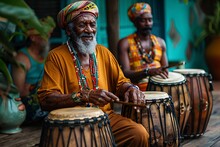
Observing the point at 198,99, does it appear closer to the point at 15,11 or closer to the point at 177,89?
the point at 177,89

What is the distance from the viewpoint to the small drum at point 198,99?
5273mm

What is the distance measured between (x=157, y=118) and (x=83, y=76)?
0.74m

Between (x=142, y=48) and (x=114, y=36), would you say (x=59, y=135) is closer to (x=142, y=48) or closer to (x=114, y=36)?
(x=142, y=48)

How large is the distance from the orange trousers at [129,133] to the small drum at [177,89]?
1070 millimetres

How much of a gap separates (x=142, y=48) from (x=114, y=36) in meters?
0.63

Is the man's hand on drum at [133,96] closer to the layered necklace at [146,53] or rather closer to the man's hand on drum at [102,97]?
the man's hand on drum at [102,97]

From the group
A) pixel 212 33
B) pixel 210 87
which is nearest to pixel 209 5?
pixel 212 33

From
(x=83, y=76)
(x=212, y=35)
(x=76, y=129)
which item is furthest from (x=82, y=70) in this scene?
(x=212, y=35)

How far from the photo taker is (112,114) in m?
4.07

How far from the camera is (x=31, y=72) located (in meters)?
6.16

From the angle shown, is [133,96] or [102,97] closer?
[102,97]

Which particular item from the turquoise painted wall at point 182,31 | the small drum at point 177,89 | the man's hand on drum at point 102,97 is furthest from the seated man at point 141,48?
the turquoise painted wall at point 182,31

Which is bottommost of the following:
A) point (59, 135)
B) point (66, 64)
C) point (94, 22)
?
point (59, 135)

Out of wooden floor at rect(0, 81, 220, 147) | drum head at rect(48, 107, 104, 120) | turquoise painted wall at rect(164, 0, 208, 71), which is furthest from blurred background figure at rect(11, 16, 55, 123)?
turquoise painted wall at rect(164, 0, 208, 71)
